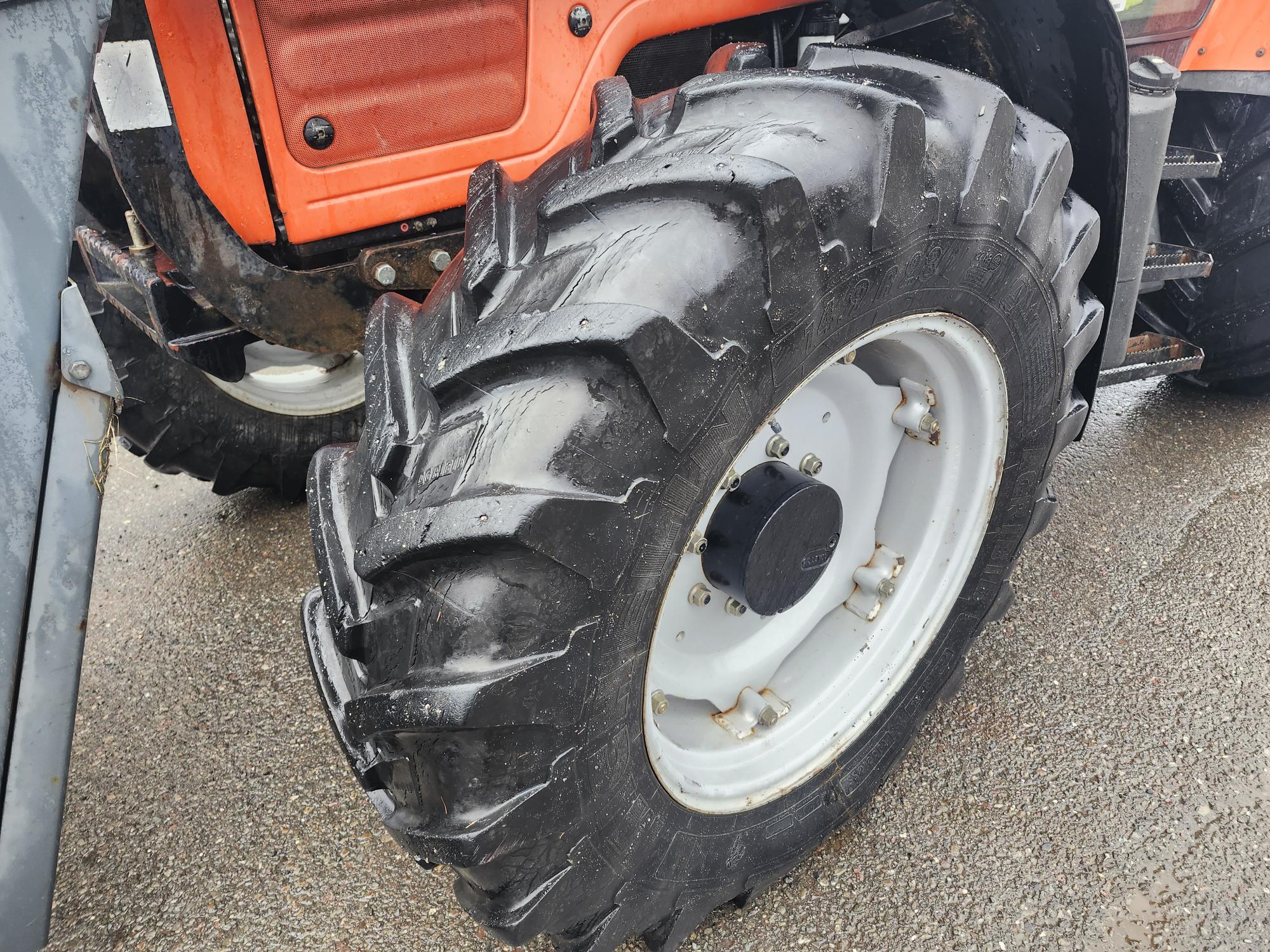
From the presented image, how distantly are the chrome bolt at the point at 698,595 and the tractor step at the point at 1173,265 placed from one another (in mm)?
1261

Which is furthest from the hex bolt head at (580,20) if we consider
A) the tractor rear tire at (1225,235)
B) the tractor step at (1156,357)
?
the tractor rear tire at (1225,235)

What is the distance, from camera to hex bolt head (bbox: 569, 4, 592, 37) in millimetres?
1503

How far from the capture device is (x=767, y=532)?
53.2 inches

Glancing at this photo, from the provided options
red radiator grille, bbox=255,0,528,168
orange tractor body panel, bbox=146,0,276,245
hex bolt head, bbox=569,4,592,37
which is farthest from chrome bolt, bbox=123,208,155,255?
hex bolt head, bbox=569,4,592,37

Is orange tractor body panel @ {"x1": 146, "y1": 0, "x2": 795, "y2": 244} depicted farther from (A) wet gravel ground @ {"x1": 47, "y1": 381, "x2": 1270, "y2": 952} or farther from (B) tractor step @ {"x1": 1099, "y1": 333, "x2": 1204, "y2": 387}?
(B) tractor step @ {"x1": 1099, "y1": 333, "x2": 1204, "y2": 387}

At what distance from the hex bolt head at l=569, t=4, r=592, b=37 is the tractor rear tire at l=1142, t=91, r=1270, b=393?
162cm

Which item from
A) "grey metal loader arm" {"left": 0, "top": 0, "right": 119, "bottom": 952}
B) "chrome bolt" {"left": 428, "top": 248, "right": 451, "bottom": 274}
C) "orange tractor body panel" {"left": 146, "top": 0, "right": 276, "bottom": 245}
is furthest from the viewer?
"chrome bolt" {"left": 428, "top": 248, "right": 451, "bottom": 274}

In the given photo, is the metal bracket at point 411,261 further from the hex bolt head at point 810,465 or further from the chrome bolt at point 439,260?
the hex bolt head at point 810,465

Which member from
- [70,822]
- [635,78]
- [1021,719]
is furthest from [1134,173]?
[70,822]

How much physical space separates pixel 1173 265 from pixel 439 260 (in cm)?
158

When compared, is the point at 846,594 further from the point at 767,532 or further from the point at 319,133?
the point at 319,133

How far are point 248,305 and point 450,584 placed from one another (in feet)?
2.59

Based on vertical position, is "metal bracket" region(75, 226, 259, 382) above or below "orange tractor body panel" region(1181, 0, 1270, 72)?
below

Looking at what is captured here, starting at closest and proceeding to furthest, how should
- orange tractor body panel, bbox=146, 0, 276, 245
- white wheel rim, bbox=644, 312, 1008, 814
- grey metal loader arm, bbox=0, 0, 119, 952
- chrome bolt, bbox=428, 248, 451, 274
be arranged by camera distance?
grey metal loader arm, bbox=0, 0, 119, 952, orange tractor body panel, bbox=146, 0, 276, 245, white wheel rim, bbox=644, 312, 1008, 814, chrome bolt, bbox=428, 248, 451, 274
